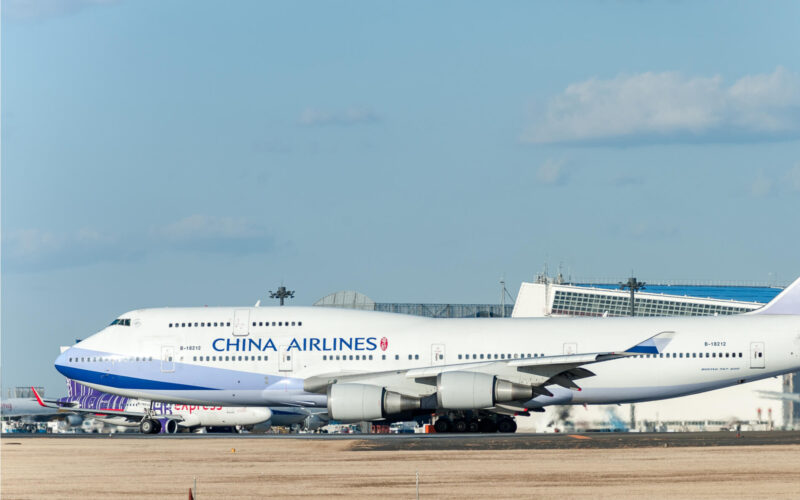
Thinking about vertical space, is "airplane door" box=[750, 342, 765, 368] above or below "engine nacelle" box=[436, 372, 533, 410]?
above

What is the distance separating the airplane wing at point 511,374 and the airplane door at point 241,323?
3.23 m

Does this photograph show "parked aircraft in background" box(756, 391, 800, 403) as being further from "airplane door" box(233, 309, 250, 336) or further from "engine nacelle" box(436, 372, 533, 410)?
"airplane door" box(233, 309, 250, 336)

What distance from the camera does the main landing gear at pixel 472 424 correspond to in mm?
39312

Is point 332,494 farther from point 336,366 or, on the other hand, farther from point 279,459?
point 336,366

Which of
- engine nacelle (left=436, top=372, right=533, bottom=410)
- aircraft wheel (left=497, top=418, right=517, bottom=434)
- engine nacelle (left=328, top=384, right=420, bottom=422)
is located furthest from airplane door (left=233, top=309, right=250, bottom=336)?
aircraft wheel (left=497, top=418, right=517, bottom=434)

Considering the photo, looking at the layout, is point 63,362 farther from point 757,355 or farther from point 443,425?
point 757,355

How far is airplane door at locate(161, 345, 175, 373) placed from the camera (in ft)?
133

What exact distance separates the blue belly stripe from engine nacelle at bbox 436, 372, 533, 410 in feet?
30.9

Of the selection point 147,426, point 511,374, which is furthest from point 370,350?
point 147,426

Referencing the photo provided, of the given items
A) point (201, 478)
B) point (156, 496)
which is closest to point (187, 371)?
point (201, 478)

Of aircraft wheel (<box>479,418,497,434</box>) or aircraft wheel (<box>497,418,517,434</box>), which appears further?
aircraft wheel (<box>497,418,517,434</box>)

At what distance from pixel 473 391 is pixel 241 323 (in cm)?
966

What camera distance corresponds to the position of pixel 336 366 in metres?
39.5

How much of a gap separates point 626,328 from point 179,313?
1680cm
